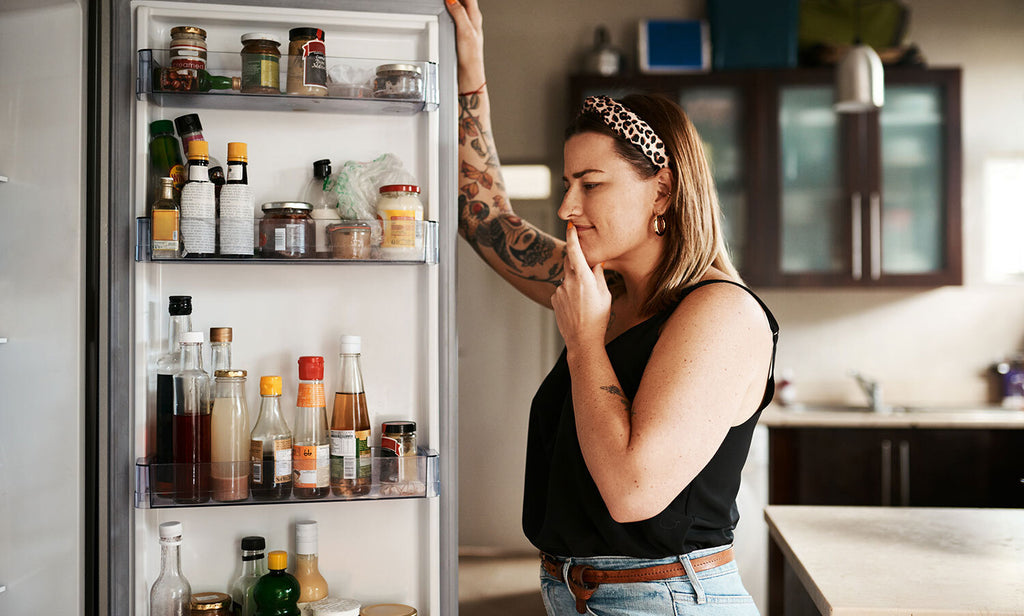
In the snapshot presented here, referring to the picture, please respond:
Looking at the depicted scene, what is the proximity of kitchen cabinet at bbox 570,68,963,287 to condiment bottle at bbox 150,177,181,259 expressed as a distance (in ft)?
8.12

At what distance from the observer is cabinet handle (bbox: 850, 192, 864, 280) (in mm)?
3463

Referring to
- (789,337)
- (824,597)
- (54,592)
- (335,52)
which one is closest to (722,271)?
(824,597)

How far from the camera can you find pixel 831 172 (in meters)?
3.48

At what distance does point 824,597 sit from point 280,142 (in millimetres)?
1171

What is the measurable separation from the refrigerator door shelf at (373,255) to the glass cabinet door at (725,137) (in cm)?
229

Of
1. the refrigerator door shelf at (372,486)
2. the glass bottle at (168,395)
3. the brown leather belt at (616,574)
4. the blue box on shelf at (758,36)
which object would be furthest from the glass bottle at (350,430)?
the blue box on shelf at (758,36)

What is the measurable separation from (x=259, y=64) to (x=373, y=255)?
1.18 ft

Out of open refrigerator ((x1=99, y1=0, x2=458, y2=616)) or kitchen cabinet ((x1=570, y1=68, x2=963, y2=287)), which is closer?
open refrigerator ((x1=99, y1=0, x2=458, y2=616))

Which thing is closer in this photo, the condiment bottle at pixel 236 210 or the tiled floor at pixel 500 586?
the condiment bottle at pixel 236 210

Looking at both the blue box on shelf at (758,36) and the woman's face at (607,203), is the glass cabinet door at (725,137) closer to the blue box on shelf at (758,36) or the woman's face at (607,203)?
the blue box on shelf at (758,36)

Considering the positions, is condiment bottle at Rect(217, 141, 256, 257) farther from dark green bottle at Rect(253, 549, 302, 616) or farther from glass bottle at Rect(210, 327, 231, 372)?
dark green bottle at Rect(253, 549, 302, 616)

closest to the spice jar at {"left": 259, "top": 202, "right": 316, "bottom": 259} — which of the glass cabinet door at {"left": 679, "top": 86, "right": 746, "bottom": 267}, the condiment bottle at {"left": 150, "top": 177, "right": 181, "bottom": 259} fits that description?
the condiment bottle at {"left": 150, "top": 177, "right": 181, "bottom": 259}

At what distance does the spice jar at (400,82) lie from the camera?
140 centimetres

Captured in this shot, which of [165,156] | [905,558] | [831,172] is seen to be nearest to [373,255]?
[165,156]
